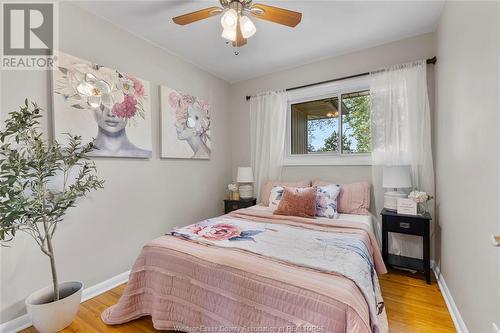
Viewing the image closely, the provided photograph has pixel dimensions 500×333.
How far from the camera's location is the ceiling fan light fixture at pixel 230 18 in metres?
1.62

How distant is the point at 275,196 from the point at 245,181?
70cm

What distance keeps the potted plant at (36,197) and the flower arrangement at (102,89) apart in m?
0.33

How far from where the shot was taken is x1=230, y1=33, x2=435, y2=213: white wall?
2.56 m

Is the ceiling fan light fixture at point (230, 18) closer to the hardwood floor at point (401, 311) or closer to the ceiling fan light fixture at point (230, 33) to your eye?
the ceiling fan light fixture at point (230, 33)

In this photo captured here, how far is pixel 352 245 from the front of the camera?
1619 mm

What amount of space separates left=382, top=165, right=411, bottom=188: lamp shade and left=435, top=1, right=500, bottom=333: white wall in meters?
0.30

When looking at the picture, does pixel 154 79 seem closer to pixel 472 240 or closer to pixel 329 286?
pixel 329 286

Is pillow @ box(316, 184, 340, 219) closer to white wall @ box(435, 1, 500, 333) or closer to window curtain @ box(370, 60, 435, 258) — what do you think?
window curtain @ box(370, 60, 435, 258)

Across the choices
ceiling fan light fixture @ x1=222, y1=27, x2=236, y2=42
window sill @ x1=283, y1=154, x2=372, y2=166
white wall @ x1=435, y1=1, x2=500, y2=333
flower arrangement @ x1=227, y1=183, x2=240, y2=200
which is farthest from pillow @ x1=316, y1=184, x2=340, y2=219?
ceiling fan light fixture @ x1=222, y1=27, x2=236, y2=42

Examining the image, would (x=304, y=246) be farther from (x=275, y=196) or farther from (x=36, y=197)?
(x=36, y=197)

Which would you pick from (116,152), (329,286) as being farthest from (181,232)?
(329,286)

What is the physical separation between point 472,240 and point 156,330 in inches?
85.8

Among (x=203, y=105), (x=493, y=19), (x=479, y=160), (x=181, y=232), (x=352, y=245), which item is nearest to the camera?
(x=493, y=19)

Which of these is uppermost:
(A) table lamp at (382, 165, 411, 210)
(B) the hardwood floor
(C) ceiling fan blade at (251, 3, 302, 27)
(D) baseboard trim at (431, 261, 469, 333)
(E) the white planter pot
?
(C) ceiling fan blade at (251, 3, 302, 27)
